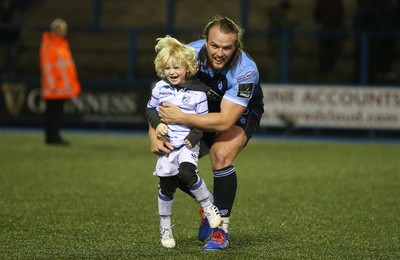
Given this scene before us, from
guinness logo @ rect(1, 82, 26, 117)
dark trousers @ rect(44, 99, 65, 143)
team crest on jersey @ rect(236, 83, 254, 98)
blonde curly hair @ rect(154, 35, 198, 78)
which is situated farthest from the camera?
guinness logo @ rect(1, 82, 26, 117)

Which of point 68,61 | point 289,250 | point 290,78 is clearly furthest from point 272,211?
point 290,78

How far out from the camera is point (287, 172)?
13.7m

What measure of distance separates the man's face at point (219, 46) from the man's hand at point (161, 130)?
60 cm

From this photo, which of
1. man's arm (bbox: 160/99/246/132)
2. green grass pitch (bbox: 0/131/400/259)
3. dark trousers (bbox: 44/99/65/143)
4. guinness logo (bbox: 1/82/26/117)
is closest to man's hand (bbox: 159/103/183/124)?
man's arm (bbox: 160/99/246/132)

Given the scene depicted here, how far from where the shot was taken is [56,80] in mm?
17531

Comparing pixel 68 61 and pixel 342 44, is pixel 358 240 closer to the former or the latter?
pixel 68 61

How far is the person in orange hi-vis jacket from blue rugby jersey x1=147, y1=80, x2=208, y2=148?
392 inches

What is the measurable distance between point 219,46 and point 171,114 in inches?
23.7

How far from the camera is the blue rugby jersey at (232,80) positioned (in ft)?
25.1

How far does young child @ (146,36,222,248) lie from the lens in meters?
7.39

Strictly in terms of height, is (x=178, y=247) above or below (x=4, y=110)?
above

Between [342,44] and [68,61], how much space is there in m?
6.76

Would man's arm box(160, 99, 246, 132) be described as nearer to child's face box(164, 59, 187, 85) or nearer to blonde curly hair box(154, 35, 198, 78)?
child's face box(164, 59, 187, 85)

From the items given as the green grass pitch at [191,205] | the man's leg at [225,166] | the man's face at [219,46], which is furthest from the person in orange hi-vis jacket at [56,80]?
the man's face at [219,46]
